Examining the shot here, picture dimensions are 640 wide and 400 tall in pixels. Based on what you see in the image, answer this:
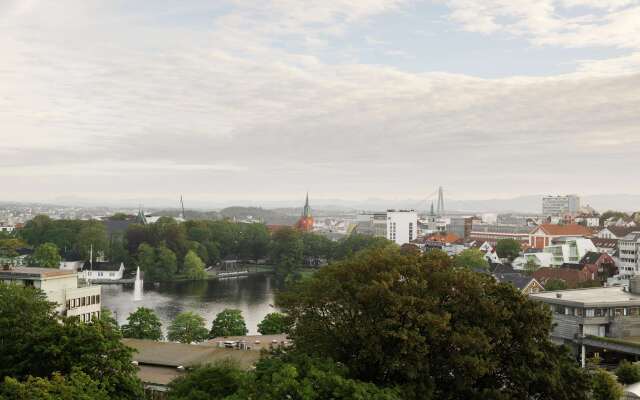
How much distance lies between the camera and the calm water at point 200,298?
3838 centimetres

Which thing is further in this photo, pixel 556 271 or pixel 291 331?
pixel 556 271

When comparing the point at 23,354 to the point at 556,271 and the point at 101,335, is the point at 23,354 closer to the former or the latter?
the point at 101,335

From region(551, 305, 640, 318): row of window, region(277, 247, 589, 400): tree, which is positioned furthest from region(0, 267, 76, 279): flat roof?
region(551, 305, 640, 318): row of window

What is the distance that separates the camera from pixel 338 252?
66.1 meters

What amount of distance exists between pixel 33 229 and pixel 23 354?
6053 cm

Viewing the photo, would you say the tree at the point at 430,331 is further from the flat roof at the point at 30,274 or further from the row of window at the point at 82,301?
the flat roof at the point at 30,274

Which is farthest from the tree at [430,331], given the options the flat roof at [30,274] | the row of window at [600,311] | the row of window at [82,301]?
the flat roof at [30,274]

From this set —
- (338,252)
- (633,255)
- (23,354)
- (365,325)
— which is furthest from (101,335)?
(338,252)

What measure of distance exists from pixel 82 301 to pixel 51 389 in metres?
16.3

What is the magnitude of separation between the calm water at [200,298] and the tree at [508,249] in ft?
68.2

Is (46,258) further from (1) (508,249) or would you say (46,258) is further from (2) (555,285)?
(1) (508,249)

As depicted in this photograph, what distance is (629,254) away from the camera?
52625 millimetres

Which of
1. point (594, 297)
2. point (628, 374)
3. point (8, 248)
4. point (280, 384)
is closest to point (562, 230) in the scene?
point (594, 297)

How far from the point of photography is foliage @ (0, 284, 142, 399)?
12.9m
